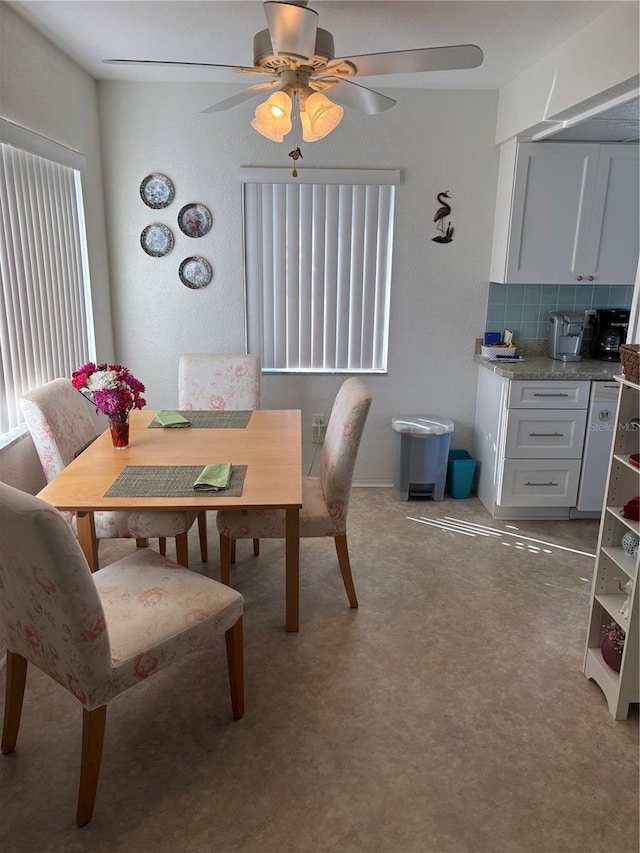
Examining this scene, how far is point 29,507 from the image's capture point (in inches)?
56.7

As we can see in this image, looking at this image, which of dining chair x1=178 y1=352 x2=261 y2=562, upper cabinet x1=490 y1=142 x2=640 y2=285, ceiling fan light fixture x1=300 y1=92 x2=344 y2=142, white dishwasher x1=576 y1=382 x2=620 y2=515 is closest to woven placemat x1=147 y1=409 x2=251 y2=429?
dining chair x1=178 y1=352 x2=261 y2=562

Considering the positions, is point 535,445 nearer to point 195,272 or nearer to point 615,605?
point 615,605

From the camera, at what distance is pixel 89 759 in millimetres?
1694

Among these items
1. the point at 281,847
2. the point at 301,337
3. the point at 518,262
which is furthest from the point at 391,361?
the point at 281,847

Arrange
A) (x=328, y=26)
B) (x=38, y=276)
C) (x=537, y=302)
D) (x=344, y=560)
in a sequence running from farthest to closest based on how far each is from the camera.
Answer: (x=537, y=302) → (x=38, y=276) → (x=344, y=560) → (x=328, y=26)

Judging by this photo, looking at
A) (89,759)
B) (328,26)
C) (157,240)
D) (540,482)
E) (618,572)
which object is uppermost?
(328,26)

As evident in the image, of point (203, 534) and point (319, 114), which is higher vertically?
point (319, 114)

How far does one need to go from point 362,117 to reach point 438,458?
6.99ft

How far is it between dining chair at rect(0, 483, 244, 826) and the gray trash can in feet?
6.89

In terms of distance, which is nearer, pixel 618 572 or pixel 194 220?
pixel 618 572

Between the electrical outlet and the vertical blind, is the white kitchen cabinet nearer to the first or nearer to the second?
the electrical outlet

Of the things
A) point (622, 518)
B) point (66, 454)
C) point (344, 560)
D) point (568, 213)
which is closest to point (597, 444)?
point (568, 213)

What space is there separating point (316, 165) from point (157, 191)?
0.98 metres

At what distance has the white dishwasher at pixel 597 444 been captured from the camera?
3555 mm
